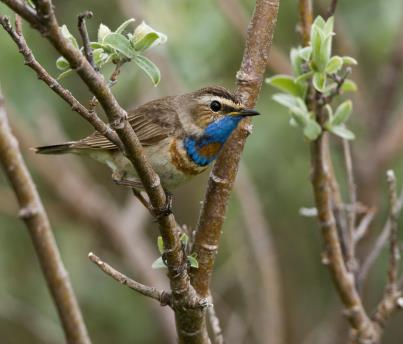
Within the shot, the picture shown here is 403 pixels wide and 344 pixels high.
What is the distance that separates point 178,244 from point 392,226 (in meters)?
1.11

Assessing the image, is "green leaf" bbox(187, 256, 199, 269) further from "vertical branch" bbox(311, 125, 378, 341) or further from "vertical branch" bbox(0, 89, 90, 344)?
"vertical branch" bbox(311, 125, 378, 341)

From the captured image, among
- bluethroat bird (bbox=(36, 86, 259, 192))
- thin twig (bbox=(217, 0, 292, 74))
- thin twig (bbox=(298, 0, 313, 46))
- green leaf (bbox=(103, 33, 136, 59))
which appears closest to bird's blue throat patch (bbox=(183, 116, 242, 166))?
bluethroat bird (bbox=(36, 86, 259, 192))

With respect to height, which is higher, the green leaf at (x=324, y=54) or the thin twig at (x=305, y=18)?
the thin twig at (x=305, y=18)

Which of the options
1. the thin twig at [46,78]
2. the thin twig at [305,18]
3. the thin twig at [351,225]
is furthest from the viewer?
the thin twig at [351,225]

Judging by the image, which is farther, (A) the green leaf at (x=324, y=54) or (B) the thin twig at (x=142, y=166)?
(A) the green leaf at (x=324, y=54)

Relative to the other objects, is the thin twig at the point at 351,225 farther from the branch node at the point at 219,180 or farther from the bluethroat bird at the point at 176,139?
the branch node at the point at 219,180

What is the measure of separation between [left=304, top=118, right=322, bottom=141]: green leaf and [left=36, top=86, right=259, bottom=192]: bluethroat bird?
50cm

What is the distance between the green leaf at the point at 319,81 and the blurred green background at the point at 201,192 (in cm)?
223

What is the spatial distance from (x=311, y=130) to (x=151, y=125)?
1114mm

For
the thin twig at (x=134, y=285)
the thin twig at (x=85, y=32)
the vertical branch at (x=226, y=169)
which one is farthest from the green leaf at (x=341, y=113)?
the thin twig at (x=85, y=32)

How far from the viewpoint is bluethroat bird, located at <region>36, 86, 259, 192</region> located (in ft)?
11.6

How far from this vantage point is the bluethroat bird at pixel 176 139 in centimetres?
353

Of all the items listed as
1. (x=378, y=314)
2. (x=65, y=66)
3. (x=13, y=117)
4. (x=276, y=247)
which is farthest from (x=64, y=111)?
(x=65, y=66)

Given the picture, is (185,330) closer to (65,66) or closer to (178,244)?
(178,244)
